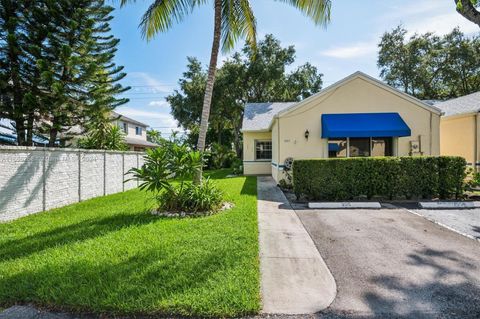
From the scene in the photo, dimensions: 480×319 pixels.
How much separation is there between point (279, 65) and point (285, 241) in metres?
25.9

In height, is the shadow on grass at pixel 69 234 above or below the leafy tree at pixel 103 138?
below

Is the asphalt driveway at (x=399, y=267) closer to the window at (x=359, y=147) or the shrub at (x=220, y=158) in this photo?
the window at (x=359, y=147)

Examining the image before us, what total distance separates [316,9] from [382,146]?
8366mm

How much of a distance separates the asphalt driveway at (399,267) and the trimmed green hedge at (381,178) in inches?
94.0

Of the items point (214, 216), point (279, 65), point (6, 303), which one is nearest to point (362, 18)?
point (214, 216)

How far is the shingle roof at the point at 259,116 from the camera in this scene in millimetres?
18906

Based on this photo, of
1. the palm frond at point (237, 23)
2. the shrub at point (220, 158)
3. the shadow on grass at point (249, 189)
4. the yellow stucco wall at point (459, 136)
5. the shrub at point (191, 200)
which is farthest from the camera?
the shrub at point (220, 158)

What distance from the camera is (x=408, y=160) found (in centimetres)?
935

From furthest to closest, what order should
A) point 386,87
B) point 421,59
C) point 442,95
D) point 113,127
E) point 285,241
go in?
point 442,95 → point 421,59 → point 113,127 → point 386,87 → point 285,241

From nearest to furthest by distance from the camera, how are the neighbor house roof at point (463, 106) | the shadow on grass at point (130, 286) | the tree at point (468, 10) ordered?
the shadow on grass at point (130, 286)
the tree at point (468, 10)
the neighbor house roof at point (463, 106)

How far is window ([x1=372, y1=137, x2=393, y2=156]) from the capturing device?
1345 centimetres

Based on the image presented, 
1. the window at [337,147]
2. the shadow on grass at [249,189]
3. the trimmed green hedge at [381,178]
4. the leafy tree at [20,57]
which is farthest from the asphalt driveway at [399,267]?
the leafy tree at [20,57]

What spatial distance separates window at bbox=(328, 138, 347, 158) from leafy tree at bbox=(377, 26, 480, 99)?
21.0 metres

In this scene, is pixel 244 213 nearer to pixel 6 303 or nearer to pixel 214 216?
A: pixel 214 216
